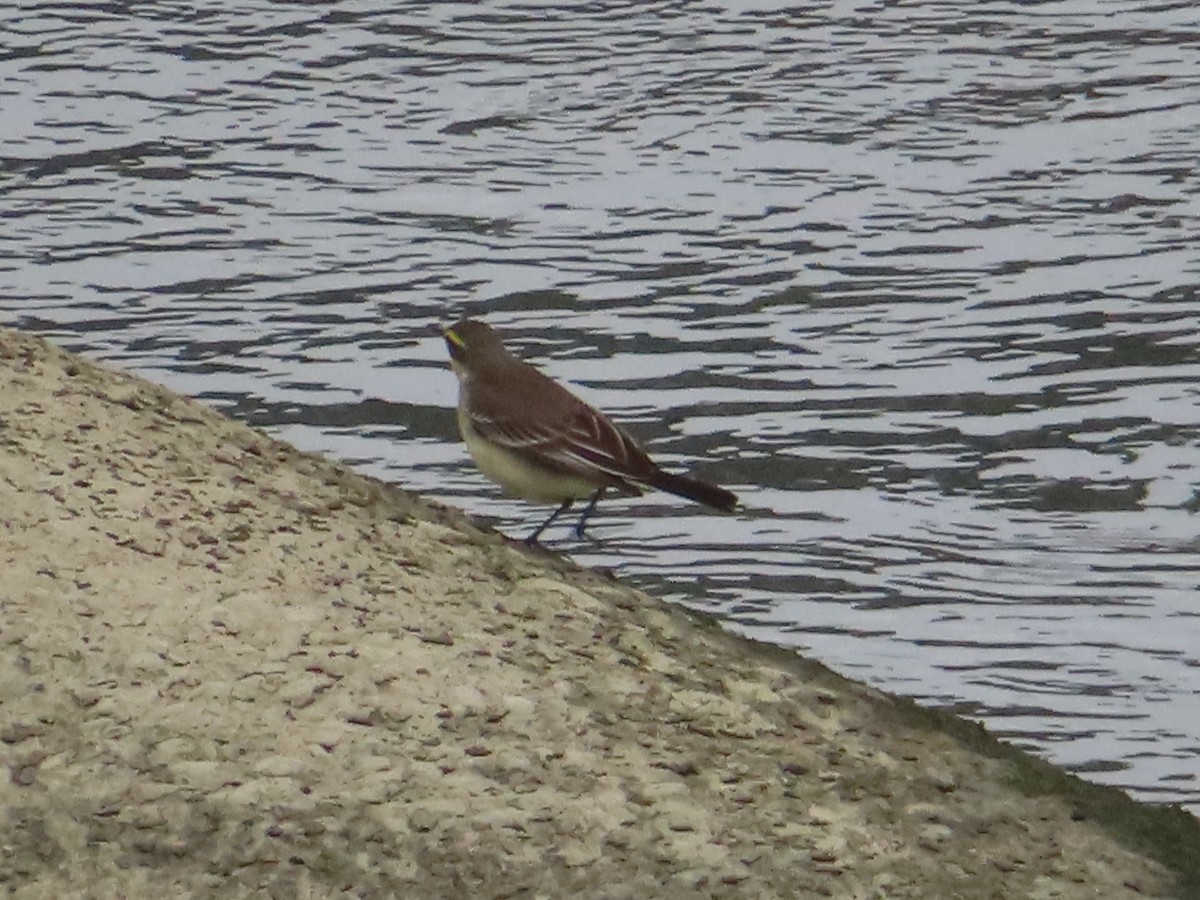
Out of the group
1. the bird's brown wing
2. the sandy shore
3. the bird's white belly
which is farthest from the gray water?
the sandy shore

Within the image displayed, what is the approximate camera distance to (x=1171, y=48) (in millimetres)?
11141

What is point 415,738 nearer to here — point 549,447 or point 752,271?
point 549,447

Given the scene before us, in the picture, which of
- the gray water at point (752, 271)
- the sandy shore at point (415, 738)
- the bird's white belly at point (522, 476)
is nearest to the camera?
the sandy shore at point (415, 738)

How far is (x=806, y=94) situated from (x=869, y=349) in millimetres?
2278

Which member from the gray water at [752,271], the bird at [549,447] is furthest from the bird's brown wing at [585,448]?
the gray water at [752,271]

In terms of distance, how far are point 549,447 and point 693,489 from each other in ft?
1.22

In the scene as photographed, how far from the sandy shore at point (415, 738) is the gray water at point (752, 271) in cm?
128

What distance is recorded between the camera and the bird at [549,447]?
6.16 meters

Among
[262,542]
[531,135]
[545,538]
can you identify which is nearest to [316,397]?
[545,538]

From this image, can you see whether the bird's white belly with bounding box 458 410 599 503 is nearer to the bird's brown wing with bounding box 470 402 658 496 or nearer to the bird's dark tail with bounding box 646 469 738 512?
the bird's brown wing with bounding box 470 402 658 496

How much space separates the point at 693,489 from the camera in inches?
239

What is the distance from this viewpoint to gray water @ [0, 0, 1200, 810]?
23.9ft

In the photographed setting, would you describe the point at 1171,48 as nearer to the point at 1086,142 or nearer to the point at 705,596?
the point at 1086,142

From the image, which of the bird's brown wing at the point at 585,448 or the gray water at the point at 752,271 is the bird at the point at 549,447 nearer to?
the bird's brown wing at the point at 585,448
